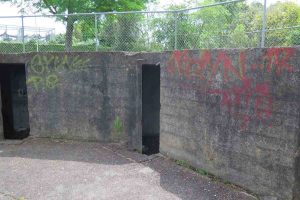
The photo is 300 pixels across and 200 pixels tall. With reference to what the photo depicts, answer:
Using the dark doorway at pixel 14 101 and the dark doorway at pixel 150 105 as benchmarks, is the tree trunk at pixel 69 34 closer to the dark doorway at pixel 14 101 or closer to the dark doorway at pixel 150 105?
the dark doorway at pixel 14 101

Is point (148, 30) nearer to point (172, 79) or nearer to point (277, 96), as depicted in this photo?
point (172, 79)

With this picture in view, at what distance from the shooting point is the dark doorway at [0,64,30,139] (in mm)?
8930

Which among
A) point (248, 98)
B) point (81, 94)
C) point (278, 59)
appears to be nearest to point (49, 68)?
point (81, 94)

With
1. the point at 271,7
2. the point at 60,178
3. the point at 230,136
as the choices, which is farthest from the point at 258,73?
the point at 60,178

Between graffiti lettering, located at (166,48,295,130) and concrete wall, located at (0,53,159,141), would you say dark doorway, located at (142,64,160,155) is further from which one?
graffiti lettering, located at (166,48,295,130)

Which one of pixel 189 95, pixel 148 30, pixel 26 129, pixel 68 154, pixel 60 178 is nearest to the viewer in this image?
pixel 60 178

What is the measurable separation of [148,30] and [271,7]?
3.21 m

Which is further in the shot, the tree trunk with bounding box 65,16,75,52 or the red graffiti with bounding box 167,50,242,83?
the tree trunk with bounding box 65,16,75,52

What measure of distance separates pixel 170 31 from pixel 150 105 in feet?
7.67

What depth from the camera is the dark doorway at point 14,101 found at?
8930 millimetres

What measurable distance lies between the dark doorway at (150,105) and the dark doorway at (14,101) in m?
3.72

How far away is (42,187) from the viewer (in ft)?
16.6

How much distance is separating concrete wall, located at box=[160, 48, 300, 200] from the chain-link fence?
0.70 metres

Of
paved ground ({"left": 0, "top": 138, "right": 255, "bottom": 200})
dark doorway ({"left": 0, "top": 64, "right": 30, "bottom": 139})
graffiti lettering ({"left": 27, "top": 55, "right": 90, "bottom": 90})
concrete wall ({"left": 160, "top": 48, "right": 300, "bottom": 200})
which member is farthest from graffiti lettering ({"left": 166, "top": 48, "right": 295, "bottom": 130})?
dark doorway ({"left": 0, "top": 64, "right": 30, "bottom": 139})
